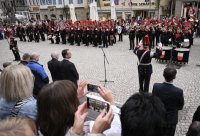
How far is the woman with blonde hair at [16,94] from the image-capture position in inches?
89.5

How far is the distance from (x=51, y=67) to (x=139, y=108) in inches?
179

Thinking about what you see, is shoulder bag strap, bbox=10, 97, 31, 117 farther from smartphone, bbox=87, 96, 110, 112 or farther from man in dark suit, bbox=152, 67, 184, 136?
man in dark suit, bbox=152, 67, 184, 136

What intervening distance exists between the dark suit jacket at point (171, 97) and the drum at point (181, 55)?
6889mm

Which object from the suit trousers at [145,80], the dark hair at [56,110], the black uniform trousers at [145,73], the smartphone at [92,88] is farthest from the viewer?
the suit trousers at [145,80]

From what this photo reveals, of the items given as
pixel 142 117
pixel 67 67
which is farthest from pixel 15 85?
pixel 67 67

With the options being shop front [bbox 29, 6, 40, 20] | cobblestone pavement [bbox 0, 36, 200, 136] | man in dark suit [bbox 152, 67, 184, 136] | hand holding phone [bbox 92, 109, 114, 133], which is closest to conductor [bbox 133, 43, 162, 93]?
cobblestone pavement [bbox 0, 36, 200, 136]

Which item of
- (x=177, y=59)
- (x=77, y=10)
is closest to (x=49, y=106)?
(x=177, y=59)

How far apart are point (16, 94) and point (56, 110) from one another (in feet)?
2.75

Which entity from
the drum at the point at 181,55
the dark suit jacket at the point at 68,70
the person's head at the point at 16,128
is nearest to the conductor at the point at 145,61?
the dark suit jacket at the point at 68,70

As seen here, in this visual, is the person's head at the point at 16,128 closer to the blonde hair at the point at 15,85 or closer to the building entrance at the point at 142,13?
the blonde hair at the point at 15,85

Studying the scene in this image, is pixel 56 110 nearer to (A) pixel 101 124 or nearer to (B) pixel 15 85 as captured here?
(A) pixel 101 124

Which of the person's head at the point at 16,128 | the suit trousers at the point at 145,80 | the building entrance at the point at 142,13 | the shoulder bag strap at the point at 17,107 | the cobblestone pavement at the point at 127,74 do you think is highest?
the building entrance at the point at 142,13

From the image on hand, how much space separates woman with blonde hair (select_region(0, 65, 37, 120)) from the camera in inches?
Answer: 89.5

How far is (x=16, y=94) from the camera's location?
2.30m
